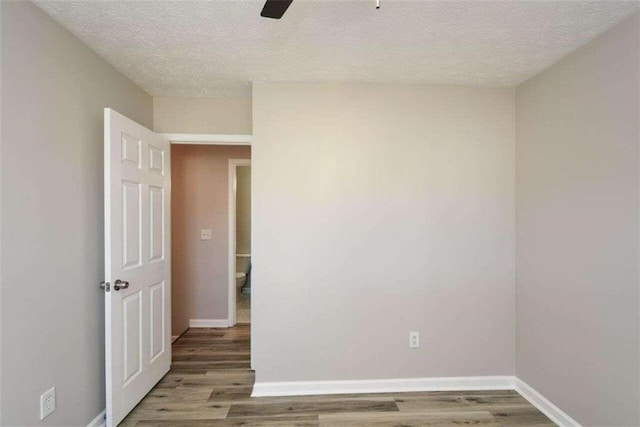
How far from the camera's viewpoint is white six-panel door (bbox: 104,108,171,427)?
6.40ft

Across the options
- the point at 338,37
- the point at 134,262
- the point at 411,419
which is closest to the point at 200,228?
the point at 134,262

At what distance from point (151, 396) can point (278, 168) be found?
6.36ft

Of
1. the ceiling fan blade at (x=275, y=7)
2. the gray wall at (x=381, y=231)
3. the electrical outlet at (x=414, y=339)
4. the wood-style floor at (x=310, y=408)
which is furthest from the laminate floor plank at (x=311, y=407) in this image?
the ceiling fan blade at (x=275, y=7)

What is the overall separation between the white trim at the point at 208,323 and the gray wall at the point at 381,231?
5.31 ft

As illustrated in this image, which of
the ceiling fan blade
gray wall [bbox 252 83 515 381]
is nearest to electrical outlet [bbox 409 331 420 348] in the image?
gray wall [bbox 252 83 515 381]

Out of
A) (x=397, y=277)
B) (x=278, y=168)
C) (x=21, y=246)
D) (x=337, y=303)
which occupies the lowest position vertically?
(x=337, y=303)

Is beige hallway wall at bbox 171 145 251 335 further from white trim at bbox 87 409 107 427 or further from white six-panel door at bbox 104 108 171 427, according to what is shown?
white trim at bbox 87 409 107 427

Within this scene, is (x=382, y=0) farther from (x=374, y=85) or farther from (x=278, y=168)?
(x=278, y=168)

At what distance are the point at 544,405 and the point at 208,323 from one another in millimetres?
3326

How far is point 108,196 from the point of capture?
6.33ft

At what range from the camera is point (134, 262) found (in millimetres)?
2201

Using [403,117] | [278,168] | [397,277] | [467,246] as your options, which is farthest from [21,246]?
[467,246]

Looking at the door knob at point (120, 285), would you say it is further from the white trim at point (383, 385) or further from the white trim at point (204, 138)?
the white trim at point (204, 138)

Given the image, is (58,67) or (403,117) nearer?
(58,67)
